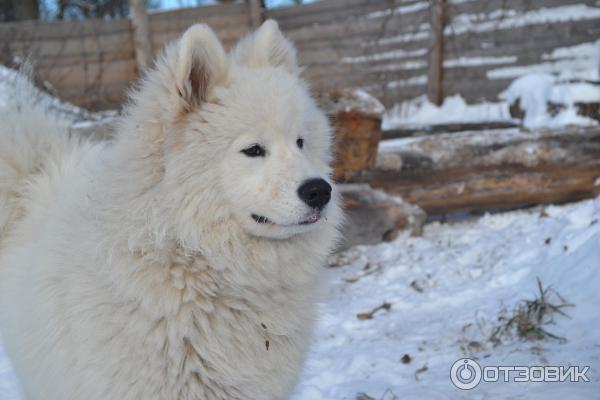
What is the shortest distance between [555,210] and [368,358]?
132 inches

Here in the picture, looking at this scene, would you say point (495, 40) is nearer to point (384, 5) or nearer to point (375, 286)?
point (384, 5)

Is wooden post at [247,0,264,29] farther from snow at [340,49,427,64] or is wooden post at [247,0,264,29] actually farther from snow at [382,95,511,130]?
snow at [382,95,511,130]

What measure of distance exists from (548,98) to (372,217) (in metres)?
3.18

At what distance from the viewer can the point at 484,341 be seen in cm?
391

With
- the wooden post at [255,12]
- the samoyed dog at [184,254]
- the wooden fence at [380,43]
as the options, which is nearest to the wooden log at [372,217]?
the samoyed dog at [184,254]

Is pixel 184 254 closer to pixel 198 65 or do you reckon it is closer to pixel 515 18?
pixel 198 65

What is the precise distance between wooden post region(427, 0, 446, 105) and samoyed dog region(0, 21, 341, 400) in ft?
28.3

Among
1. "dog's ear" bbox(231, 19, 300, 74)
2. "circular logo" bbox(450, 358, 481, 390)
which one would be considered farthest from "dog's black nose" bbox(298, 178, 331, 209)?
"circular logo" bbox(450, 358, 481, 390)

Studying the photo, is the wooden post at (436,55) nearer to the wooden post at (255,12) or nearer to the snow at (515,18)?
the snow at (515,18)

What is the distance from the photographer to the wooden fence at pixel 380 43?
33.6 feet

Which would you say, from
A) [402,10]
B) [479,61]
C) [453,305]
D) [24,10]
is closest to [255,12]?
[402,10]

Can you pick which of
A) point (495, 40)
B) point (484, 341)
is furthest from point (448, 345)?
point (495, 40)

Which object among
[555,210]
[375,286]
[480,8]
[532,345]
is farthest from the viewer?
[480,8]

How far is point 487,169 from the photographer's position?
6.47 metres
